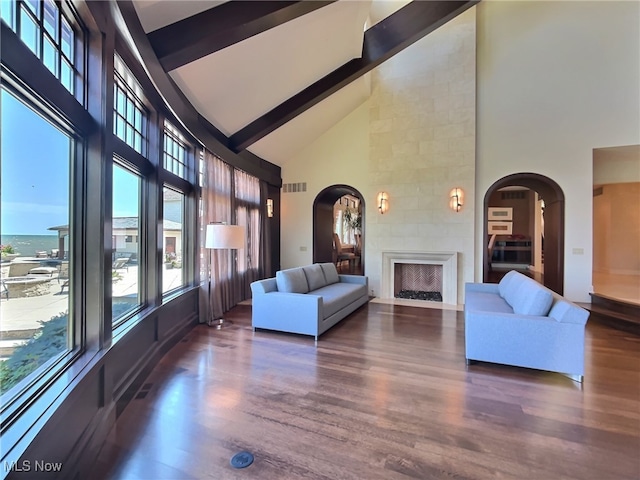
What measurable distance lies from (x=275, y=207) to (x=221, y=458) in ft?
20.3

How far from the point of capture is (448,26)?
20.6ft

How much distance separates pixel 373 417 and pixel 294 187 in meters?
6.08

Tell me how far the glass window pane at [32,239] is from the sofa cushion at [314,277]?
3.44 metres

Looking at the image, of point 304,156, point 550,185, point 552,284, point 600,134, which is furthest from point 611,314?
point 304,156

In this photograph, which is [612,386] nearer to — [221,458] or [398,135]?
[221,458]

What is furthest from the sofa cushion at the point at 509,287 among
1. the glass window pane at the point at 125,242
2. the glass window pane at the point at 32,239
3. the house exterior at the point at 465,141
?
the glass window pane at the point at 32,239

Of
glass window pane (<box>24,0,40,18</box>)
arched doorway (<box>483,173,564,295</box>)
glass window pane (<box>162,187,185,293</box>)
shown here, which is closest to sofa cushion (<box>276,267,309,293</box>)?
glass window pane (<box>162,187,185,293</box>)

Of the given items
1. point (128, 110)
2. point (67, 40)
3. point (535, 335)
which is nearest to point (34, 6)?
point (67, 40)

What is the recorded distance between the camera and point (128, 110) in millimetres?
3010

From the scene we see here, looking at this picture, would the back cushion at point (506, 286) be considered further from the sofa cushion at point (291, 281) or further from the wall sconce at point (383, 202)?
the sofa cushion at point (291, 281)

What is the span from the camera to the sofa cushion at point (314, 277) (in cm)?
513

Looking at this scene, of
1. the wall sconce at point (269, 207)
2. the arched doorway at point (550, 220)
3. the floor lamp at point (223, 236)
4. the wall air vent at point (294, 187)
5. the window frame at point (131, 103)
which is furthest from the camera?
the wall air vent at point (294, 187)

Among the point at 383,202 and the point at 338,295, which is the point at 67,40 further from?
the point at 383,202

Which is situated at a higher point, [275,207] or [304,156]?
[304,156]
